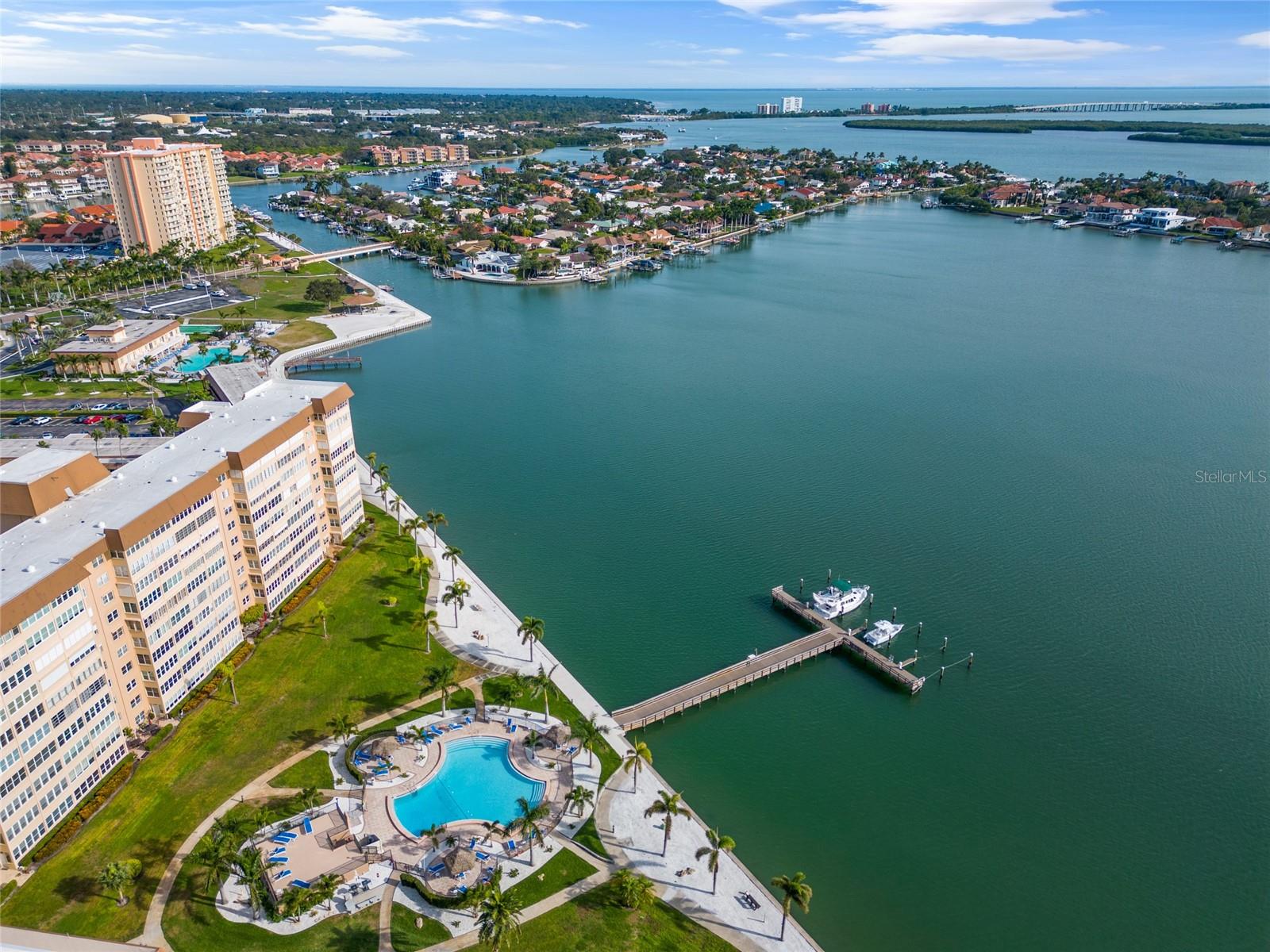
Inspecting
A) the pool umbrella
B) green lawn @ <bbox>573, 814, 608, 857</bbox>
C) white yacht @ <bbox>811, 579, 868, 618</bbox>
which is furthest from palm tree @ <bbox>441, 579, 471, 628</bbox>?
white yacht @ <bbox>811, 579, 868, 618</bbox>

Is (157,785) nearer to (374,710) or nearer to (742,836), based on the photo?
(374,710)

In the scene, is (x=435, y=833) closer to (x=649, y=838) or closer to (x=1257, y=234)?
(x=649, y=838)

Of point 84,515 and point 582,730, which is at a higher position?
point 84,515

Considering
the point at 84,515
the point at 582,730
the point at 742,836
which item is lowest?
the point at 742,836

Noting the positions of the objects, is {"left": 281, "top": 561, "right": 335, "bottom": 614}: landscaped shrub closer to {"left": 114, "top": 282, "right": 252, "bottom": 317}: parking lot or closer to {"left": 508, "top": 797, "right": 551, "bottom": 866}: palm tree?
{"left": 508, "top": 797, "right": 551, "bottom": 866}: palm tree

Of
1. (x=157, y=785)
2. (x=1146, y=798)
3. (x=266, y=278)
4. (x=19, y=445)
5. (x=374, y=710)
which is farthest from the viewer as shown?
(x=266, y=278)

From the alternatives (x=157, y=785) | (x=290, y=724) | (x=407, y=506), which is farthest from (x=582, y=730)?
(x=407, y=506)

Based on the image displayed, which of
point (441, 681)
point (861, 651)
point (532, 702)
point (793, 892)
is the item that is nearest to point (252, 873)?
point (441, 681)
